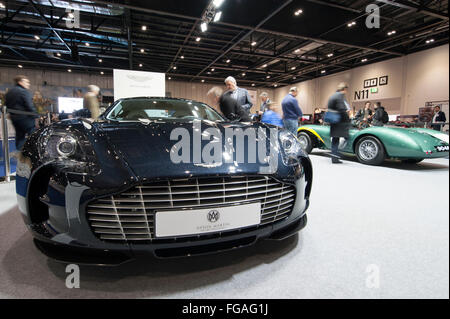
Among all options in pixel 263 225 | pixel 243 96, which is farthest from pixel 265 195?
pixel 243 96

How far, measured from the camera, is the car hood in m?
0.87

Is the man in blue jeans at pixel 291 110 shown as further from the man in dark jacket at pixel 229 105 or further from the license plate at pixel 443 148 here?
the license plate at pixel 443 148

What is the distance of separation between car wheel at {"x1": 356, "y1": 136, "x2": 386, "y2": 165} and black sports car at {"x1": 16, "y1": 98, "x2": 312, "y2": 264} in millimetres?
3197

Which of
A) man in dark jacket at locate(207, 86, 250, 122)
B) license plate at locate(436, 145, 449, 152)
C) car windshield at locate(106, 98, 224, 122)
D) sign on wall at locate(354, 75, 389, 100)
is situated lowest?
license plate at locate(436, 145, 449, 152)

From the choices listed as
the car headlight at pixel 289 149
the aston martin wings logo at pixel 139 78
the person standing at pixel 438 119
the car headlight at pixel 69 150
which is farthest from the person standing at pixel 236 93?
the person standing at pixel 438 119

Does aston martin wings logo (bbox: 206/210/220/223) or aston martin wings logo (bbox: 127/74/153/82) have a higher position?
aston martin wings logo (bbox: 127/74/153/82)

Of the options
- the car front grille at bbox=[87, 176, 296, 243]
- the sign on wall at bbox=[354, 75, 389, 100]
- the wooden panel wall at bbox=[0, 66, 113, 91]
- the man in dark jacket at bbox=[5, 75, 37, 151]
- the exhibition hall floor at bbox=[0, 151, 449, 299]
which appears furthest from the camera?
the wooden panel wall at bbox=[0, 66, 113, 91]

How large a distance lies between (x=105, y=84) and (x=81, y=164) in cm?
1669

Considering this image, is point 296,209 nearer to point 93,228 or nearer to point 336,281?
point 336,281

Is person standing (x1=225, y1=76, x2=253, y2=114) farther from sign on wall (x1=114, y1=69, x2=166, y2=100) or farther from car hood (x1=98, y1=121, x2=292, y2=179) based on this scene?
sign on wall (x1=114, y1=69, x2=166, y2=100)

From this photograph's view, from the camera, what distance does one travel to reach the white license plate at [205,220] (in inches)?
33.4

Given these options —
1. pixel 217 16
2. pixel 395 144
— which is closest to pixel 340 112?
pixel 395 144

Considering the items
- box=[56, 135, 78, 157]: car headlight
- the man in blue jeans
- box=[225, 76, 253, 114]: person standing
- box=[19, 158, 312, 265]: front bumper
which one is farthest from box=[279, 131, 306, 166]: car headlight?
the man in blue jeans

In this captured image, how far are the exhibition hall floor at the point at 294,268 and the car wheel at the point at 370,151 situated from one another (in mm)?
2115
